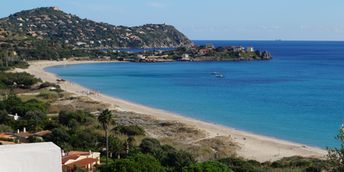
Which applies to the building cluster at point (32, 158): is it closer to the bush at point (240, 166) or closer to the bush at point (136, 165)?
the bush at point (136, 165)

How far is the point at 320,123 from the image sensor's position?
41.0 meters

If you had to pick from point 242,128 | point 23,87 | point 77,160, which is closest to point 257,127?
point 242,128

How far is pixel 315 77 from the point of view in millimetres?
83875

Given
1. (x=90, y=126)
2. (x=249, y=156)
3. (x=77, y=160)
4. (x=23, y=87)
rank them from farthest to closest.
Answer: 1. (x=23, y=87)
2. (x=90, y=126)
3. (x=249, y=156)
4. (x=77, y=160)

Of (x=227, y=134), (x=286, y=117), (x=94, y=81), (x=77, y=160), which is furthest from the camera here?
(x=94, y=81)

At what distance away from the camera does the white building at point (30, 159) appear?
4895mm

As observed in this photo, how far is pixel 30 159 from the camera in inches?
193

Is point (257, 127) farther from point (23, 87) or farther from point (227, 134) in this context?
point (23, 87)

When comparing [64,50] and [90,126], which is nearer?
[90,126]

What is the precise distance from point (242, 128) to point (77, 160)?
21.8 m

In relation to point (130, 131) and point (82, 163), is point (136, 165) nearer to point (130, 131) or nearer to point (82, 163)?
Answer: point (82, 163)

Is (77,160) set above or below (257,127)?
above

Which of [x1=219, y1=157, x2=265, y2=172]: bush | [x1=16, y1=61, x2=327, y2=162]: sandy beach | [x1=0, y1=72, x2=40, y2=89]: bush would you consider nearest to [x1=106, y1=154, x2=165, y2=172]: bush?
[x1=219, y1=157, x2=265, y2=172]: bush

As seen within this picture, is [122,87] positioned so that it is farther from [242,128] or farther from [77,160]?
[77,160]
